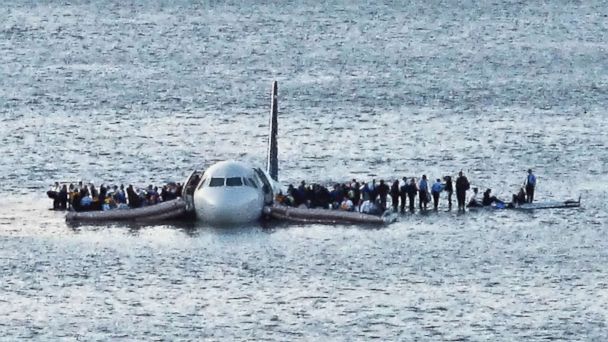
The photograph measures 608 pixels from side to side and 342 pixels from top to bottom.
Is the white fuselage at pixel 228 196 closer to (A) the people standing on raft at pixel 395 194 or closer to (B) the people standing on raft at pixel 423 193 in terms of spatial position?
(A) the people standing on raft at pixel 395 194

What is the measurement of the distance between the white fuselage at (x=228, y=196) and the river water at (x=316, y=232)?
888mm

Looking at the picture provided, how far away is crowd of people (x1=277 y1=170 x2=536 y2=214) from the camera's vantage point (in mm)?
105375

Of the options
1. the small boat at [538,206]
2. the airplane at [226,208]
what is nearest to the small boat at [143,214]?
the airplane at [226,208]

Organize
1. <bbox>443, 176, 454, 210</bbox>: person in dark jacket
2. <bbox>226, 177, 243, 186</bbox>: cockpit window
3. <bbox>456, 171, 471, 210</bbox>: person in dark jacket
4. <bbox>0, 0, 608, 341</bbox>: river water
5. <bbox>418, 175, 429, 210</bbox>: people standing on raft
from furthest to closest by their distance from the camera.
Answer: <bbox>443, 176, 454, 210</bbox>: person in dark jacket
<bbox>418, 175, 429, 210</bbox>: people standing on raft
<bbox>456, 171, 471, 210</bbox>: person in dark jacket
<bbox>226, 177, 243, 186</bbox>: cockpit window
<bbox>0, 0, 608, 341</bbox>: river water

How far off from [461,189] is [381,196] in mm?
3748

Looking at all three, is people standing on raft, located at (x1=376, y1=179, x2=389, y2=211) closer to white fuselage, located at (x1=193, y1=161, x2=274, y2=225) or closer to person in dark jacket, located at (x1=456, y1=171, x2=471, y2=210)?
person in dark jacket, located at (x1=456, y1=171, x2=471, y2=210)

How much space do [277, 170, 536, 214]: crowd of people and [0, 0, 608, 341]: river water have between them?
3.89 ft

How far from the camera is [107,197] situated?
→ 4193 inches

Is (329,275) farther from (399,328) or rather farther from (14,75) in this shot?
(14,75)

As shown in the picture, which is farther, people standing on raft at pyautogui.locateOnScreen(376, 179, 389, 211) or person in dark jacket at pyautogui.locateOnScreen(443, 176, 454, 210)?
person in dark jacket at pyautogui.locateOnScreen(443, 176, 454, 210)

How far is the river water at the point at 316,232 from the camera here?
83750 millimetres

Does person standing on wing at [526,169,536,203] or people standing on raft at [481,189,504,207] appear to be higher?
person standing on wing at [526,169,536,203]

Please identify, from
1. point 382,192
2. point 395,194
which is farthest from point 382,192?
point 395,194

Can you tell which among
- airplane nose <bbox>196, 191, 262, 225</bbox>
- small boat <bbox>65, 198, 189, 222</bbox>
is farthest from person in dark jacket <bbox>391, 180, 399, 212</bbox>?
small boat <bbox>65, 198, 189, 222</bbox>
